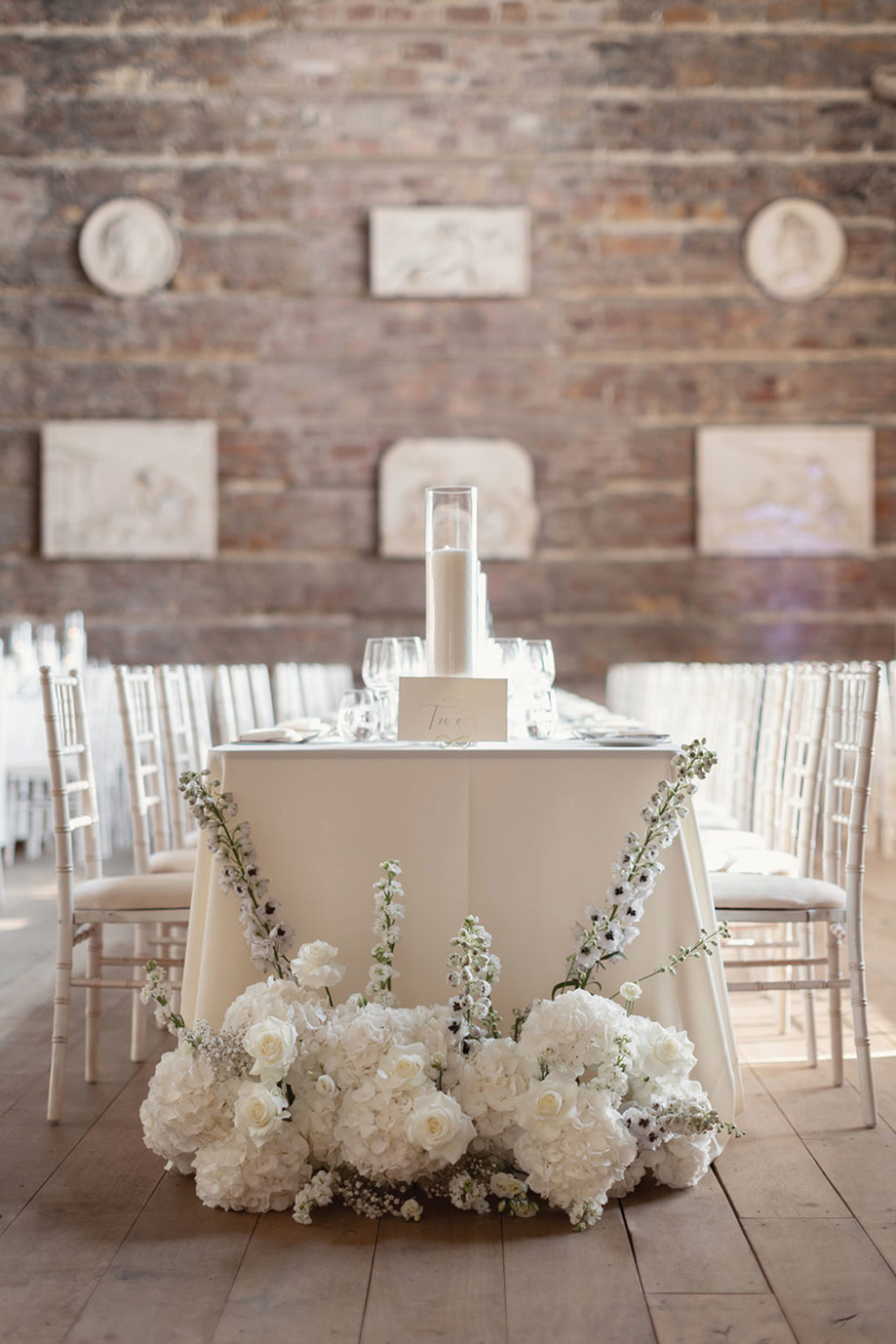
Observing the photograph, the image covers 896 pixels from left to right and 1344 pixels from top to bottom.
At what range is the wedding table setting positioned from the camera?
2092 mm

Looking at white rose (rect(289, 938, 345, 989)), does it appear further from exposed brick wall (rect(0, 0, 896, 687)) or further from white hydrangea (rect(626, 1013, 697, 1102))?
exposed brick wall (rect(0, 0, 896, 687))

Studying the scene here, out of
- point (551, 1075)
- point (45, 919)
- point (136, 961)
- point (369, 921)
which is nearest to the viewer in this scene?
point (551, 1075)

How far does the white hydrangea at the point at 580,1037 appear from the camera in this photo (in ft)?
6.88

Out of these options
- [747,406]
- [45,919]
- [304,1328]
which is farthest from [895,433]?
[304,1328]

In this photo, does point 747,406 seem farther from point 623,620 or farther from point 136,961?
point 136,961

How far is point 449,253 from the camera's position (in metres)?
7.48

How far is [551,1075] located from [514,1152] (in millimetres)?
140

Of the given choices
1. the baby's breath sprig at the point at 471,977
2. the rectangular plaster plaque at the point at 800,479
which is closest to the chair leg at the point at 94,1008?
the baby's breath sprig at the point at 471,977

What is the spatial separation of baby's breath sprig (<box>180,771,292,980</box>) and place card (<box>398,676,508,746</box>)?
1.21 feet

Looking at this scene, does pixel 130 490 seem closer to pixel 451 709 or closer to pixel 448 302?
pixel 448 302

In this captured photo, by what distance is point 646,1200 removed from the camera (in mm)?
2172

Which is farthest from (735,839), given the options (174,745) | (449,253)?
(449,253)

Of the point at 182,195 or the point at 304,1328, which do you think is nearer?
the point at 304,1328

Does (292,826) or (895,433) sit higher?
(895,433)
